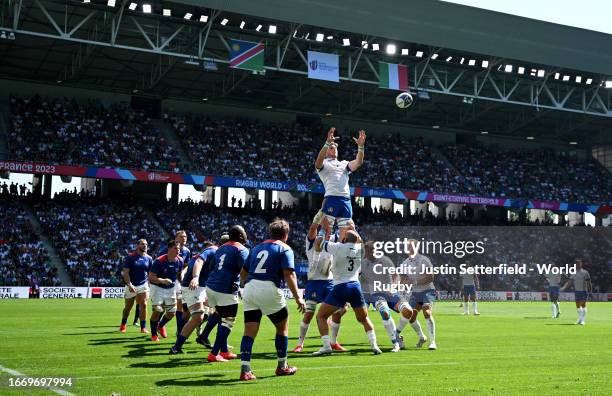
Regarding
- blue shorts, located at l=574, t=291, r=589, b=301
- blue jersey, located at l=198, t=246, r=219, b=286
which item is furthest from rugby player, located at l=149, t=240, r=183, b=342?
blue shorts, located at l=574, t=291, r=589, b=301

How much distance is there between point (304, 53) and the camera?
4844 centimetres

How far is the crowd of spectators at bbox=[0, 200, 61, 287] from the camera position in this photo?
3962 cm

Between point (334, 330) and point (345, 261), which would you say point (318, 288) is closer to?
point (334, 330)

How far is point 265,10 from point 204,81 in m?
11.1

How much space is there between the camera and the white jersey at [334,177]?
14336 millimetres

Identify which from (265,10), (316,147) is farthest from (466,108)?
(265,10)

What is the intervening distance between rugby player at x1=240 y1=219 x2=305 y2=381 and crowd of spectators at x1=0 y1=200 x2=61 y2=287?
32.4m

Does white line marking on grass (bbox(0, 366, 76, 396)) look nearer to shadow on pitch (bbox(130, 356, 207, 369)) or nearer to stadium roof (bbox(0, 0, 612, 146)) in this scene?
shadow on pitch (bbox(130, 356, 207, 369))

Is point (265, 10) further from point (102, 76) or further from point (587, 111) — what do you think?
point (587, 111)

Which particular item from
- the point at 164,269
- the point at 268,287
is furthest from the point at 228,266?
the point at 164,269

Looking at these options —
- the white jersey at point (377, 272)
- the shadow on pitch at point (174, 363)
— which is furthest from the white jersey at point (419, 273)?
the shadow on pitch at point (174, 363)

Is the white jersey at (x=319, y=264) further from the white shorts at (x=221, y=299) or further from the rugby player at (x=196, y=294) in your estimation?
the white shorts at (x=221, y=299)

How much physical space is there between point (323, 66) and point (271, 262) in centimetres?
3598

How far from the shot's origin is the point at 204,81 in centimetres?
5184
